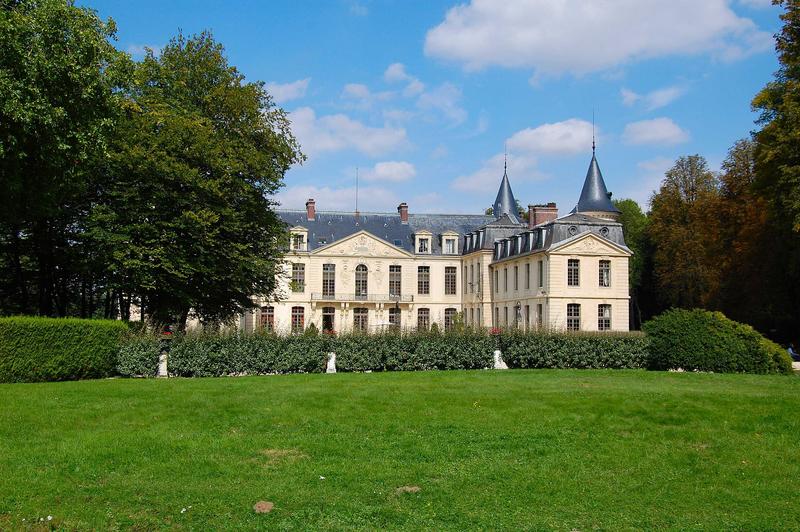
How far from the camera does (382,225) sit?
51562mm

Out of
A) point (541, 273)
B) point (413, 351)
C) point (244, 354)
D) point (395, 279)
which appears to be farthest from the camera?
point (395, 279)

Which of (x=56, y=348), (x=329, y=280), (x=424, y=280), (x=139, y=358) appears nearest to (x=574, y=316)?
(x=424, y=280)

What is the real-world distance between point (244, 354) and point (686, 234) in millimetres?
29651

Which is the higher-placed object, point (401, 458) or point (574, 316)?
point (574, 316)

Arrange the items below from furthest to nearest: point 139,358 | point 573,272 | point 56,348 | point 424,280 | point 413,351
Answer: point 424,280, point 573,272, point 413,351, point 139,358, point 56,348

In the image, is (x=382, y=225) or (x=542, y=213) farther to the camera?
(x=382, y=225)

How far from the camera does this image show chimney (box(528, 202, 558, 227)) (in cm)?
4484

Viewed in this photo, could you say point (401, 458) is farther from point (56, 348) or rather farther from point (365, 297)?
point (365, 297)

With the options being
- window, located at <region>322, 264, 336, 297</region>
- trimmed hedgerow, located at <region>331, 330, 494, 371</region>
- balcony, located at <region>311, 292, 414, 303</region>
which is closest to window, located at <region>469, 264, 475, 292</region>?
balcony, located at <region>311, 292, 414, 303</region>

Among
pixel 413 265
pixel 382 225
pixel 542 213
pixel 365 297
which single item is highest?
pixel 382 225

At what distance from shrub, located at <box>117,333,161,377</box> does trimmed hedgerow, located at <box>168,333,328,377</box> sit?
1.11 feet

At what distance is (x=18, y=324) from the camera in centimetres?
1448

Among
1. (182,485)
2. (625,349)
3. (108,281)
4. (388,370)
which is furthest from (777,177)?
(182,485)

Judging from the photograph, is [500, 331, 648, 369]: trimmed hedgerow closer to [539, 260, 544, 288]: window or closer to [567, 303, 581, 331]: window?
[567, 303, 581, 331]: window
